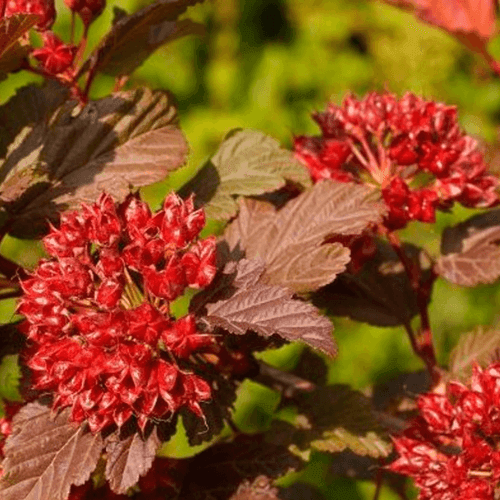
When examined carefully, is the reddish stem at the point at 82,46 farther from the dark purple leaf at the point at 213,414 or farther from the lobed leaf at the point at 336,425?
the lobed leaf at the point at 336,425

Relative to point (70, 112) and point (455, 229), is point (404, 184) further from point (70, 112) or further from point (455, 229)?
point (70, 112)

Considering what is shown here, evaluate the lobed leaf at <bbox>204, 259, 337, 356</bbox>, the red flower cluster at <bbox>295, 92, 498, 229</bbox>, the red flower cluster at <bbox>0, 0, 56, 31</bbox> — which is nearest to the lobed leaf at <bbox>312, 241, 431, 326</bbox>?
the red flower cluster at <bbox>295, 92, 498, 229</bbox>

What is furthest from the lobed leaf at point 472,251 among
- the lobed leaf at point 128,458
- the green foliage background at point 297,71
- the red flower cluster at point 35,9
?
the green foliage background at point 297,71

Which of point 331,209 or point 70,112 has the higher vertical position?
point 70,112

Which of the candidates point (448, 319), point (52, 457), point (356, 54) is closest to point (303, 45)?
point (356, 54)

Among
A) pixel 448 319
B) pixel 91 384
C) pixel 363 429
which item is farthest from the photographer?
pixel 448 319

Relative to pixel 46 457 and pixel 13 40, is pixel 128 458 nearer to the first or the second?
pixel 46 457

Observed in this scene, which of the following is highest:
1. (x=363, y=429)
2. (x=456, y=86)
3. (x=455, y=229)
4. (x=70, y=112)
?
(x=70, y=112)
